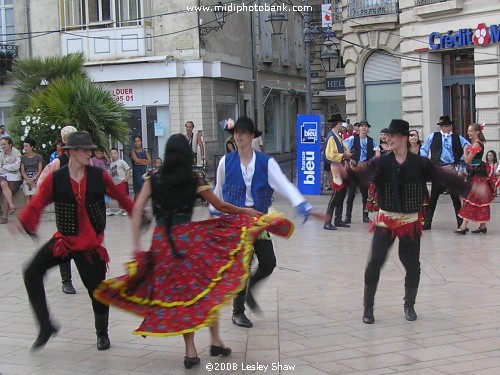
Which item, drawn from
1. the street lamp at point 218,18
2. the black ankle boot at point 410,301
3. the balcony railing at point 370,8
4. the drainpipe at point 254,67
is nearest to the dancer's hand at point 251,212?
the black ankle boot at point 410,301

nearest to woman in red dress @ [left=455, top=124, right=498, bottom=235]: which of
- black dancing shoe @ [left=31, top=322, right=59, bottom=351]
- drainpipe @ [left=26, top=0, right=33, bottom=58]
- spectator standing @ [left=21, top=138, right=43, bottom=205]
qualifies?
black dancing shoe @ [left=31, top=322, right=59, bottom=351]

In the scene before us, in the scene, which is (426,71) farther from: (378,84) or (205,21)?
(205,21)

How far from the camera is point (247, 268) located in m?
6.05

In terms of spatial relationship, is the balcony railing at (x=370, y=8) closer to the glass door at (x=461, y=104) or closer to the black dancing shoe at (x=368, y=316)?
the glass door at (x=461, y=104)

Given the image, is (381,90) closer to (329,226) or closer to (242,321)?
(329,226)

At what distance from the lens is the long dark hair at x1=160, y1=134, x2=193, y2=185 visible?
239 inches

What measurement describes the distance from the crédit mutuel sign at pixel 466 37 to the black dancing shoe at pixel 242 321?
1493 centimetres

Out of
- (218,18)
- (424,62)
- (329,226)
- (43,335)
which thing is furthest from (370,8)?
(43,335)

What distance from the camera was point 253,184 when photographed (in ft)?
23.6

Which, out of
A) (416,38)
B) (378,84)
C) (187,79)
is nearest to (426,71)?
(416,38)

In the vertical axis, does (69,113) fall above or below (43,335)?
above

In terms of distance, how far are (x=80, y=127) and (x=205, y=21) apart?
38.6 ft

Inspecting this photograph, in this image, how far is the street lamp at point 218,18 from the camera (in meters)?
27.4

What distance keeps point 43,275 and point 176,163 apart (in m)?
1.50
